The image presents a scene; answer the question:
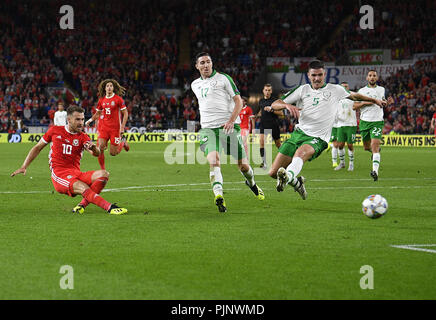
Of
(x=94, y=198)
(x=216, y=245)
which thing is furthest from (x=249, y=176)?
(x=216, y=245)

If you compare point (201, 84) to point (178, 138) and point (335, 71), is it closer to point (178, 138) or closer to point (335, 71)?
point (178, 138)

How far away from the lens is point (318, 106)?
36.9ft

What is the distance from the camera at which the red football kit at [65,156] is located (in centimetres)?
1020

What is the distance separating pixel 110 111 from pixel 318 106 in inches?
290

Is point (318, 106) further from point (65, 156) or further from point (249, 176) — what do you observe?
point (65, 156)

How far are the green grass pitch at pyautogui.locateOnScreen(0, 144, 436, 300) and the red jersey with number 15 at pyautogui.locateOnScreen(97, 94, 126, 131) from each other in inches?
136

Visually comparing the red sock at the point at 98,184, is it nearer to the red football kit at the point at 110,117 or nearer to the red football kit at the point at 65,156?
the red football kit at the point at 65,156

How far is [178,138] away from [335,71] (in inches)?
424

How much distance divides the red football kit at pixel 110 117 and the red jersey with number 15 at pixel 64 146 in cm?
696

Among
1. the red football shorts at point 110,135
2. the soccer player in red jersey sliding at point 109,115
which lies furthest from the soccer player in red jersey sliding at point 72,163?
the red football shorts at point 110,135

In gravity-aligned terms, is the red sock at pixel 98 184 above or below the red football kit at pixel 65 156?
below

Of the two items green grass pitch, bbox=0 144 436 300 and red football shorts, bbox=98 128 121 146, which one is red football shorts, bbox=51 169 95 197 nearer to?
green grass pitch, bbox=0 144 436 300

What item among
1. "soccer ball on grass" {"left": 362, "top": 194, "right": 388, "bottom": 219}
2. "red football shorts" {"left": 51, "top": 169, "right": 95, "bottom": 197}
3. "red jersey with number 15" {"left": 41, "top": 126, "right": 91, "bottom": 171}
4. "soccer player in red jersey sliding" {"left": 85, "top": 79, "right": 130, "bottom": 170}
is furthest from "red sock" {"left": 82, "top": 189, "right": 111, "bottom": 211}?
"soccer player in red jersey sliding" {"left": 85, "top": 79, "right": 130, "bottom": 170}
